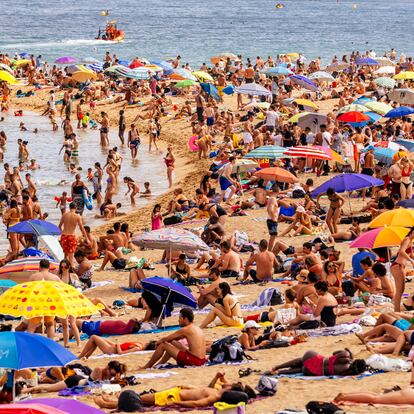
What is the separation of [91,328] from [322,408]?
5567mm


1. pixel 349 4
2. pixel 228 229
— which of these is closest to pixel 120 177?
pixel 228 229

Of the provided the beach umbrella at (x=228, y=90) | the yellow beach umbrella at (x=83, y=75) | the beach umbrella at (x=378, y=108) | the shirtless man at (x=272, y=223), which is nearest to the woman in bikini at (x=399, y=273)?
the shirtless man at (x=272, y=223)

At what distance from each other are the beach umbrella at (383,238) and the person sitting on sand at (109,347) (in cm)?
344

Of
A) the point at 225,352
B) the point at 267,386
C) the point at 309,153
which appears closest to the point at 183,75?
the point at 309,153

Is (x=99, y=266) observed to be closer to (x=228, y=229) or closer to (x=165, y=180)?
(x=228, y=229)

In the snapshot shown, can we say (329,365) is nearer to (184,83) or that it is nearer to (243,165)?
(243,165)

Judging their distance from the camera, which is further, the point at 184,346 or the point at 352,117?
the point at 352,117

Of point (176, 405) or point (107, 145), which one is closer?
point (176, 405)

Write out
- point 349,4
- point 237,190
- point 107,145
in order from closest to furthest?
point 237,190, point 107,145, point 349,4

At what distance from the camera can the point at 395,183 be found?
1969 cm

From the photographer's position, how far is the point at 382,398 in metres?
9.21

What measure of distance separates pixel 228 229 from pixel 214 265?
3719 millimetres

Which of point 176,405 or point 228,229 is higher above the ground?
point 176,405

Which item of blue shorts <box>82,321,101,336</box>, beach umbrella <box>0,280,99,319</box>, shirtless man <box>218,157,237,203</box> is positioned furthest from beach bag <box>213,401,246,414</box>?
shirtless man <box>218,157,237,203</box>
